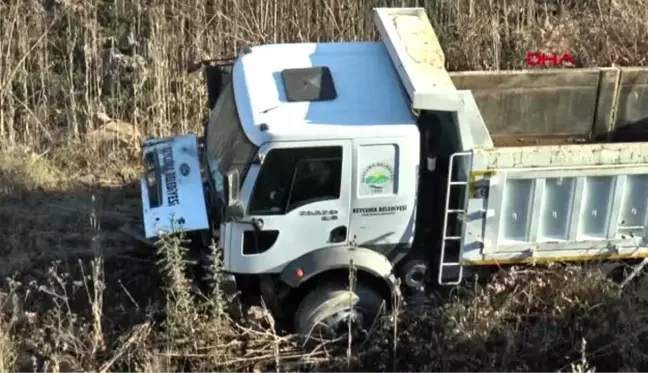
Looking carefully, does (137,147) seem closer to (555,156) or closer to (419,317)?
(419,317)

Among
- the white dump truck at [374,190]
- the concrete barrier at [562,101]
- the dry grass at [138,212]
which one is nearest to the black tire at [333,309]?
the white dump truck at [374,190]

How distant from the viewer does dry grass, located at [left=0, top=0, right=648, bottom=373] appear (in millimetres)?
7156

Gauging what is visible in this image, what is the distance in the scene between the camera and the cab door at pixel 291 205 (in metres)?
6.78

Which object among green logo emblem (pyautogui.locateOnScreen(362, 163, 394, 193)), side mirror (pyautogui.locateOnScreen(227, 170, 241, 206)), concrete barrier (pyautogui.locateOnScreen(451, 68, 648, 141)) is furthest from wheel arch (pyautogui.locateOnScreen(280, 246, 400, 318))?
concrete barrier (pyautogui.locateOnScreen(451, 68, 648, 141))

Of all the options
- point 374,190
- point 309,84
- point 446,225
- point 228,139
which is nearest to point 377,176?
point 374,190

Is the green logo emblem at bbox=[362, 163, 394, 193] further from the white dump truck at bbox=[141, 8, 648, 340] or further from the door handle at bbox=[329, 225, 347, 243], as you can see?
the door handle at bbox=[329, 225, 347, 243]

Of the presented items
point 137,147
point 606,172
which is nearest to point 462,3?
point 137,147

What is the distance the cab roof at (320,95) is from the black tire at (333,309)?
1.17 m

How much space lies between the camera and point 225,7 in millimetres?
11117

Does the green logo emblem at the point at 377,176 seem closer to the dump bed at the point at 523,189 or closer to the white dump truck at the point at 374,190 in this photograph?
the white dump truck at the point at 374,190

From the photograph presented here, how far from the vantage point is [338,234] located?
7.04 metres

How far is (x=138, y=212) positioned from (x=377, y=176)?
305cm

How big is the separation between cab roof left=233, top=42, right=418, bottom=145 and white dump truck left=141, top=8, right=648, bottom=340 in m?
0.01

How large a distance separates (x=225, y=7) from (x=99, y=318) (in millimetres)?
4845
